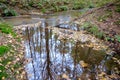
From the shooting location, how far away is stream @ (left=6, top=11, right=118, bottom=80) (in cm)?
610

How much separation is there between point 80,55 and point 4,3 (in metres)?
11.9

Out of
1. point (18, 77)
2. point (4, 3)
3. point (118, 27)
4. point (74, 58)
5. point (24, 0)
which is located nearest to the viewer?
point (18, 77)

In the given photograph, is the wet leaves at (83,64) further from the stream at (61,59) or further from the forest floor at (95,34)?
the forest floor at (95,34)

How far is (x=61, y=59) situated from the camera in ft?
24.2

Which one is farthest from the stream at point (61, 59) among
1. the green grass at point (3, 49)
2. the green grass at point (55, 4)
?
the green grass at point (55, 4)

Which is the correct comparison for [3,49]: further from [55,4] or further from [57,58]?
[55,4]

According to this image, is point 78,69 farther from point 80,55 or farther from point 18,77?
point 18,77

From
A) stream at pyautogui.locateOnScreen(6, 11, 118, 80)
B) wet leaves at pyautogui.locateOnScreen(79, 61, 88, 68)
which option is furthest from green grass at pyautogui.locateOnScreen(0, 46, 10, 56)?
wet leaves at pyautogui.locateOnScreen(79, 61, 88, 68)

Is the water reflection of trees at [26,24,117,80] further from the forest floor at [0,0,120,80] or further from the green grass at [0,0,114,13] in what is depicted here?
the green grass at [0,0,114,13]

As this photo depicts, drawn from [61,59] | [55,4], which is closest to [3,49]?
[61,59]

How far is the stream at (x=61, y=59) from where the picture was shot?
20.0 ft

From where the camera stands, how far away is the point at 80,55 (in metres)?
7.83

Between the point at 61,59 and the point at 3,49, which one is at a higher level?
the point at 3,49

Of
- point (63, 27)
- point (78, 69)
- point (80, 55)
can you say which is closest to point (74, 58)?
point (80, 55)
